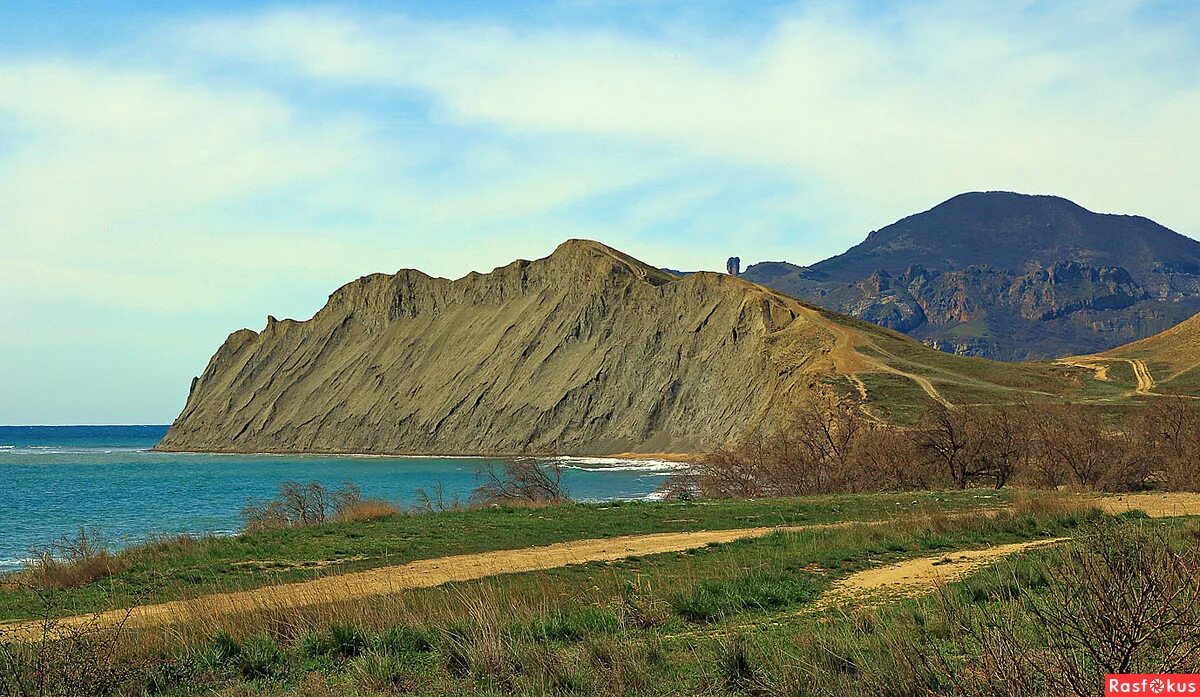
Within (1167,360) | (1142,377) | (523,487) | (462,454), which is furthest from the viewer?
(462,454)

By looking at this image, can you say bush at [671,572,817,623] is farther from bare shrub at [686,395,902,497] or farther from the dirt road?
bare shrub at [686,395,902,497]

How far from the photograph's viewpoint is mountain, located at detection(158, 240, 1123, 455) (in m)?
86.4

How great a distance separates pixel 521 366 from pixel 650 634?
105 meters

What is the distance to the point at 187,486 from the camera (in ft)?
217

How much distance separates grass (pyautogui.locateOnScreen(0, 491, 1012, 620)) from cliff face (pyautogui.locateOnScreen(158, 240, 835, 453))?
5452cm

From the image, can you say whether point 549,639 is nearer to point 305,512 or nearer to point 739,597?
point 739,597

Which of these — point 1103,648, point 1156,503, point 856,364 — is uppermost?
point 856,364

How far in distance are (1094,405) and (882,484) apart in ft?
108

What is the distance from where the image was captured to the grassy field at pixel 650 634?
7.79m

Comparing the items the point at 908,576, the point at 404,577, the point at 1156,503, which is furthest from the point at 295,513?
the point at 1156,503

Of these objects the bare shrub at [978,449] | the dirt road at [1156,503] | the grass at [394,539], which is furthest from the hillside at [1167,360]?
the grass at [394,539]

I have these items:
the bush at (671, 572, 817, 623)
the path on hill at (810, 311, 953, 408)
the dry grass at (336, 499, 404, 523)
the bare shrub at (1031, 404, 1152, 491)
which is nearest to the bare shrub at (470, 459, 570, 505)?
the dry grass at (336, 499, 404, 523)

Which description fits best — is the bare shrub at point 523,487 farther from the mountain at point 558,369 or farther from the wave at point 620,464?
the mountain at point 558,369

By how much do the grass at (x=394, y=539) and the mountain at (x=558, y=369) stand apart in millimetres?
42290
